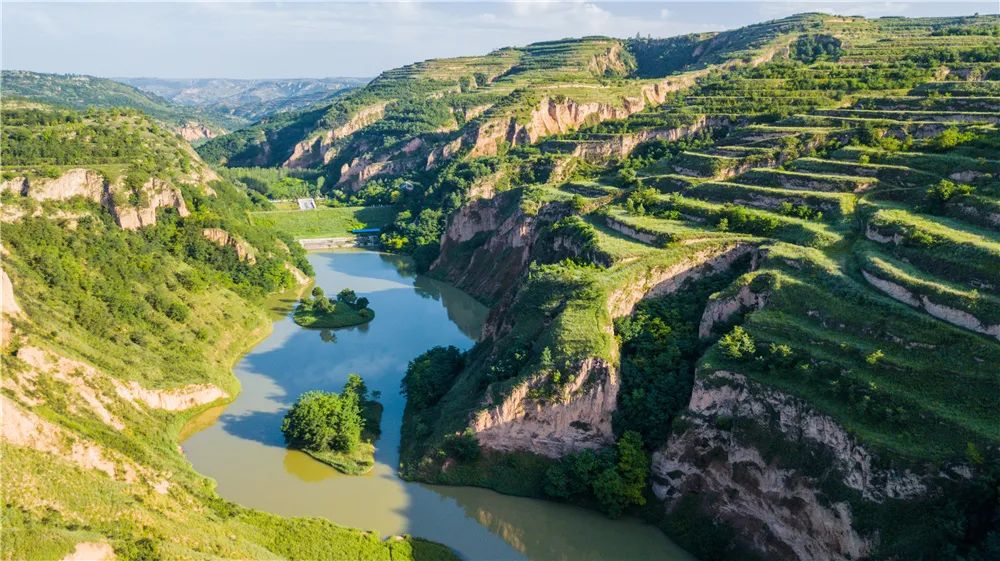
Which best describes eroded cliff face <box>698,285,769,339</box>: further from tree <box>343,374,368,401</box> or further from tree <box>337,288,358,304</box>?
tree <box>337,288,358,304</box>

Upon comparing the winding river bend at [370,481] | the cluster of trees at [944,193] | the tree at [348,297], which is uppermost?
the cluster of trees at [944,193]

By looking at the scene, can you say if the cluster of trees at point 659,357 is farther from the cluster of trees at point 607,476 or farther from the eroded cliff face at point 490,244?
the eroded cliff face at point 490,244

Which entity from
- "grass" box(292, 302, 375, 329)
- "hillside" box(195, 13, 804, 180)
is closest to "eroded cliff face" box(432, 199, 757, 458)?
"grass" box(292, 302, 375, 329)

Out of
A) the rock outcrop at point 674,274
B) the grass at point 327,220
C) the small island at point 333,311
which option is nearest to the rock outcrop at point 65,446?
the rock outcrop at point 674,274

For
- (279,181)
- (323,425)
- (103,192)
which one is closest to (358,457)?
(323,425)

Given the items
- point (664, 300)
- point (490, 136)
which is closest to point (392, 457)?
point (664, 300)

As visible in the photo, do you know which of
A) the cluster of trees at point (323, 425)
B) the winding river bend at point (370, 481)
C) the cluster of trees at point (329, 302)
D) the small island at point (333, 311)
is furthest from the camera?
the cluster of trees at point (329, 302)

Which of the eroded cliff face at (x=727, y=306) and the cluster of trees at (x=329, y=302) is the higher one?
the eroded cliff face at (x=727, y=306)
